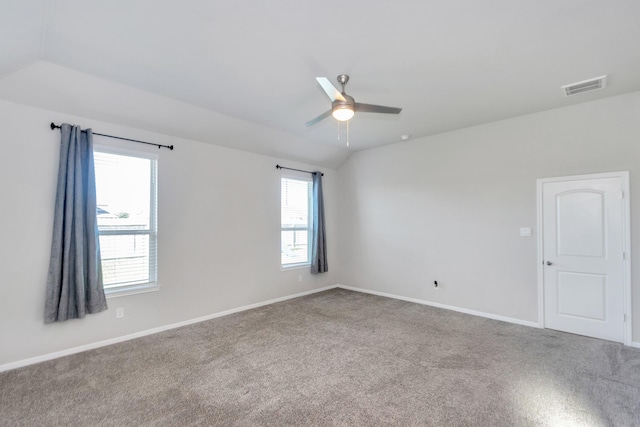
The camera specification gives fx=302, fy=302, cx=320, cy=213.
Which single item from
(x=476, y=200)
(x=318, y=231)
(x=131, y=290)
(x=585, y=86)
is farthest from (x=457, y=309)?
(x=131, y=290)

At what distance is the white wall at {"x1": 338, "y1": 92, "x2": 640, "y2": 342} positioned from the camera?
3723mm

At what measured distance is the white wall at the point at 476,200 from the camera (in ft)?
12.2

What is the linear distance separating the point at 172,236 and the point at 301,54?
116 inches

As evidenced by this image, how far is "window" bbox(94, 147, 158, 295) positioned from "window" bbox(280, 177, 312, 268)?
224cm

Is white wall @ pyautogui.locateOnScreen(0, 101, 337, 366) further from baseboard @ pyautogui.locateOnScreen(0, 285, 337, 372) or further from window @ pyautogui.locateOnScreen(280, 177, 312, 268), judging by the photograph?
window @ pyautogui.locateOnScreen(280, 177, 312, 268)

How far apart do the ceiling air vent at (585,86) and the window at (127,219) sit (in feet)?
16.6

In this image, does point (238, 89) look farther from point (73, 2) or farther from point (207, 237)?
point (207, 237)

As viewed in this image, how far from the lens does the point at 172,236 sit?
4176 millimetres

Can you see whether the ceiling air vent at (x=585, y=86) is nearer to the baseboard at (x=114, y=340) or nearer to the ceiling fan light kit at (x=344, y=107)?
the ceiling fan light kit at (x=344, y=107)

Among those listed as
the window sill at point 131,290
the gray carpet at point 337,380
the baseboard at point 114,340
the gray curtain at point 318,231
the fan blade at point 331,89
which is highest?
the fan blade at point 331,89

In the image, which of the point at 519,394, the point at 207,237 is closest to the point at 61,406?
the point at 207,237

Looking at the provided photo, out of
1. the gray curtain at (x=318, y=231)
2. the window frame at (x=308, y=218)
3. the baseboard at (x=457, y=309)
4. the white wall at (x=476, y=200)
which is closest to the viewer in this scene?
the white wall at (x=476, y=200)

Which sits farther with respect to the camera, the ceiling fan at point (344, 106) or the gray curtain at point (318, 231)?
the gray curtain at point (318, 231)

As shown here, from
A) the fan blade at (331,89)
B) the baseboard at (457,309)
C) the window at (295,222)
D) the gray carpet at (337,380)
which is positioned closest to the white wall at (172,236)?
the window at (295,222)
